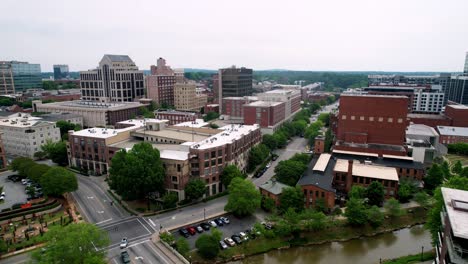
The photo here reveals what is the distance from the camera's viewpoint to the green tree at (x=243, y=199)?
4725 cm

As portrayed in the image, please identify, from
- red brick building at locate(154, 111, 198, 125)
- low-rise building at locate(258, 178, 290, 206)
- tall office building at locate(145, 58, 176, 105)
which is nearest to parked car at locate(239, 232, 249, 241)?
low-rise building at locate(258, 178, 290, 206)

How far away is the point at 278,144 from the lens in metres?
88.4

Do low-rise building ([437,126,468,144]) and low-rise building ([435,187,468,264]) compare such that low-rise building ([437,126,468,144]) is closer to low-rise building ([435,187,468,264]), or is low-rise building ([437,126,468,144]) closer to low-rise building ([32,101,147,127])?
low-rise building ([435,187,468,264])

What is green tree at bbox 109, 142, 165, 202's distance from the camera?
48375mm

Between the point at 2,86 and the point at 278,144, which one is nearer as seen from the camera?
the point at 278,144

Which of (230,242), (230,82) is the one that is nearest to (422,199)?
(230,242)

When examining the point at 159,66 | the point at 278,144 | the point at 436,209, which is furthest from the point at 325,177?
the point at 159,66

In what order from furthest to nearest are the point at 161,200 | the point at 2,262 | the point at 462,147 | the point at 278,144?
the point at 278,144, the point at 462,147, the point at 161,200, the point at 2,262

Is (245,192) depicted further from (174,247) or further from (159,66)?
(159,66)

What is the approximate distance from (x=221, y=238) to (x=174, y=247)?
6454mm

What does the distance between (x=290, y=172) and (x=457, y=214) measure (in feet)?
103

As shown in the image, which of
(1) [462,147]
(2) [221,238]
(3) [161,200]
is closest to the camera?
(2) [221,238]

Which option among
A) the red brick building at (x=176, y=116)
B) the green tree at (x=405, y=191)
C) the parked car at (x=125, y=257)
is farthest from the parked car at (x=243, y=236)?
the red brick building at (x=176, y=116)

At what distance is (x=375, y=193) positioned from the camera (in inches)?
1992
